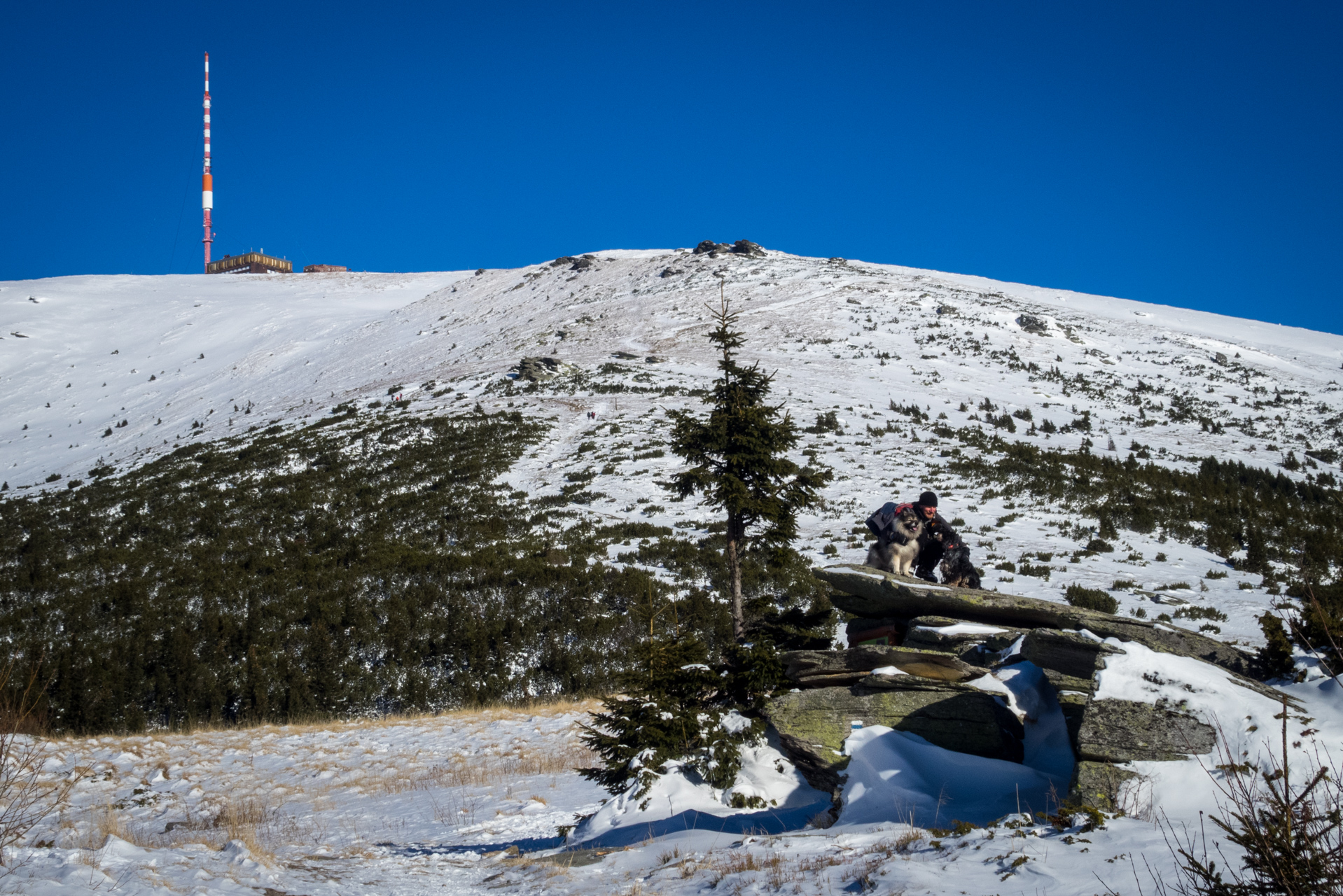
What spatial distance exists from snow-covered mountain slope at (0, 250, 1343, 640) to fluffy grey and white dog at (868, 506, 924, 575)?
6.75 meters

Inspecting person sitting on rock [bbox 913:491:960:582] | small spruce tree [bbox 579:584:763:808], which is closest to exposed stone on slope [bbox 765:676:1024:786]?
small spruce tree [bbox 579:584:763:808]

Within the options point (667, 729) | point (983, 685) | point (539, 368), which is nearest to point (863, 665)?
point (983, 685)

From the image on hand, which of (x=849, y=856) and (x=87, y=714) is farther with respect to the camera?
(x=87, y=714)

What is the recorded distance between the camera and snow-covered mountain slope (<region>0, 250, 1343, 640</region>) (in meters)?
25.0

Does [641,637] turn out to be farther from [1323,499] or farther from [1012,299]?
[1012,299]

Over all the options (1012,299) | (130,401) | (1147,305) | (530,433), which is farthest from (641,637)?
(1147,305)

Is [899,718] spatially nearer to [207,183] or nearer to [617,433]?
[617,433]

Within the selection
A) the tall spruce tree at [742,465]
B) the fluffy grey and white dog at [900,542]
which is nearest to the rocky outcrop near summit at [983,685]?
the fluffy grey and white dog at [900,542]

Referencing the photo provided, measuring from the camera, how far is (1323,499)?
879 inches

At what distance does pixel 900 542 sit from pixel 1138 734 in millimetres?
4798

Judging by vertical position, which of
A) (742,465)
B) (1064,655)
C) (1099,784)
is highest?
(742,465)

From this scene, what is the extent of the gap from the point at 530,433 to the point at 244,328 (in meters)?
44.0

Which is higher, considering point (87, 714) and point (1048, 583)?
point (1048, 583)

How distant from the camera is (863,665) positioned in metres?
8.06
